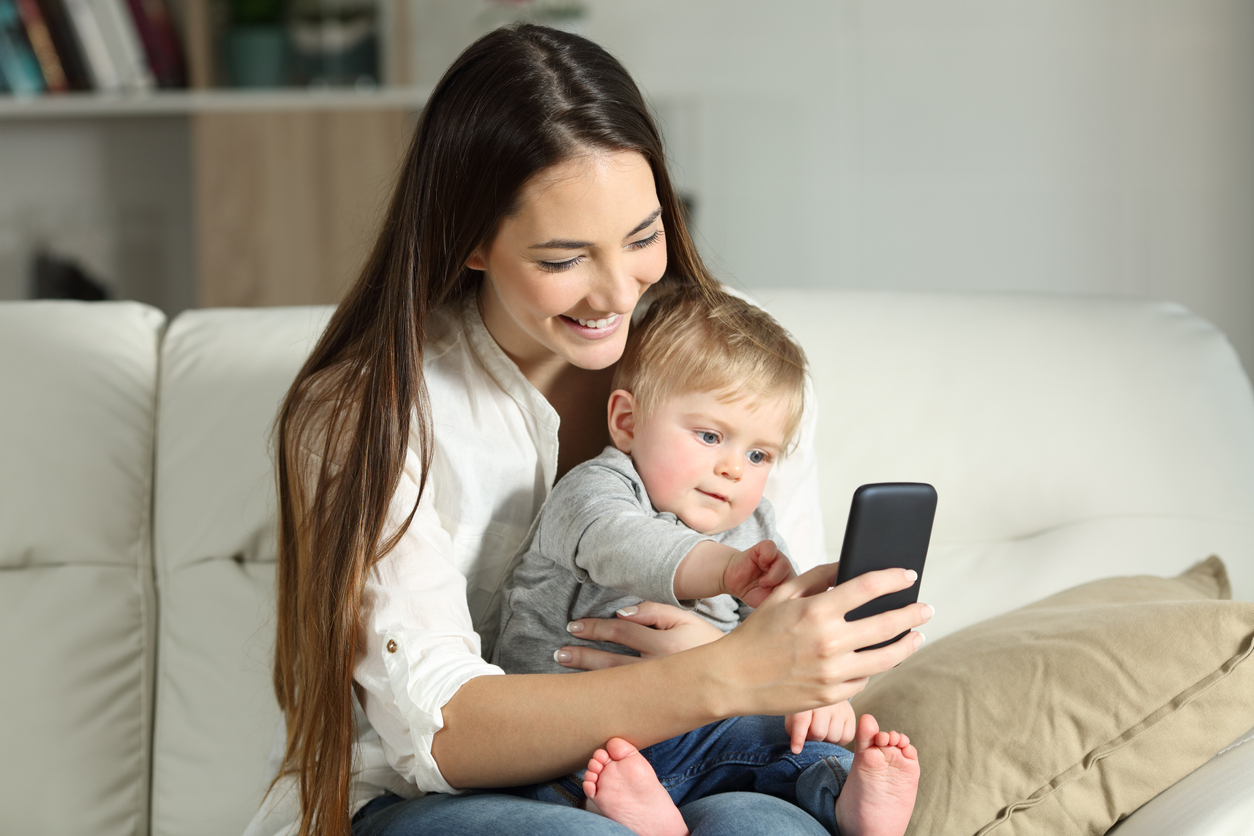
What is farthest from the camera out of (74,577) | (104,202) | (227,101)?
(104,202)

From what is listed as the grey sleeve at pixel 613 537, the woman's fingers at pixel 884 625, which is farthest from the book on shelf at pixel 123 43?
the woman's fingers at pixel 884 625

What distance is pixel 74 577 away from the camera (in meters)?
1.40

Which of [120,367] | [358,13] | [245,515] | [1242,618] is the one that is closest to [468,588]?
[245,515]

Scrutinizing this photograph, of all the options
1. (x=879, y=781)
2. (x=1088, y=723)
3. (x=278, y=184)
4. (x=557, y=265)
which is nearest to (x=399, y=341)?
(x=557, y=265)

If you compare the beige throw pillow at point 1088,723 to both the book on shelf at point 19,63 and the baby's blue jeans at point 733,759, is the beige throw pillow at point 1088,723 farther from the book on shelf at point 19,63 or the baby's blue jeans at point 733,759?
the book on shelf at point 19,63

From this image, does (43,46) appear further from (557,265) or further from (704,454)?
(704,454)

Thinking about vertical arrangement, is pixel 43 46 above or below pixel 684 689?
above

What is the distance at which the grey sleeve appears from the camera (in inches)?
37.2

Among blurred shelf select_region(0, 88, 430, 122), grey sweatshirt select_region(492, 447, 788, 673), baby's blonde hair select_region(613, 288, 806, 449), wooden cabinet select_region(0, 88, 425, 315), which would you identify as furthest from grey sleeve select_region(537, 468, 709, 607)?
blurred shelf select_region(0, 88, 430, 122)

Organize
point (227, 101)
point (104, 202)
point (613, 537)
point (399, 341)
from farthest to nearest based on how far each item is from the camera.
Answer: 1. point (104, 202)
2. point (227, 101)
3. point (399, 341)
4. point (613, 537)

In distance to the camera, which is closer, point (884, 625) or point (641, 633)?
point (884, 625)

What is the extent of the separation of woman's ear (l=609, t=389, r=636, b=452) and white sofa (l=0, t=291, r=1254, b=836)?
1.44 feet

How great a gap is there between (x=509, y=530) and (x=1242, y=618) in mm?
745

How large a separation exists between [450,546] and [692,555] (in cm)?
31
